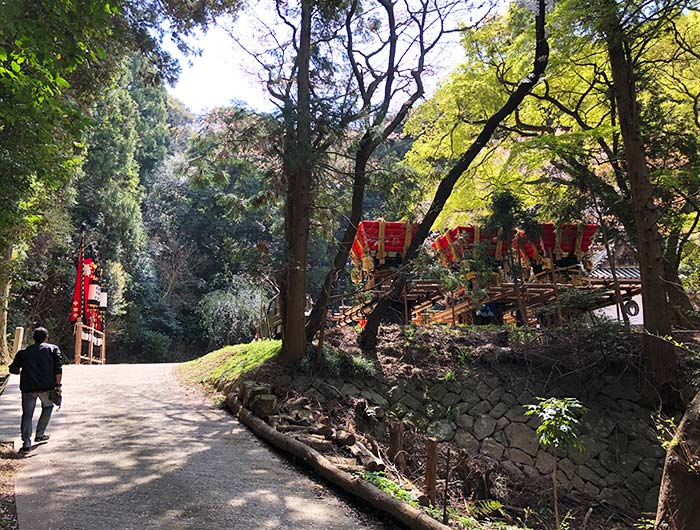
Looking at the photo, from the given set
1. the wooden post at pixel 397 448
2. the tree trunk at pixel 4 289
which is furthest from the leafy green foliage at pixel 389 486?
the tree trunk at pixel 4 289

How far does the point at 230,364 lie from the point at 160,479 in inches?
245

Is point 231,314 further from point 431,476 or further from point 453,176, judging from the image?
point 431,476

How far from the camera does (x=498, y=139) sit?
44.3 ft

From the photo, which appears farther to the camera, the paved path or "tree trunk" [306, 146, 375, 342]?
"tree trunk" [306, 146, 375, 342]

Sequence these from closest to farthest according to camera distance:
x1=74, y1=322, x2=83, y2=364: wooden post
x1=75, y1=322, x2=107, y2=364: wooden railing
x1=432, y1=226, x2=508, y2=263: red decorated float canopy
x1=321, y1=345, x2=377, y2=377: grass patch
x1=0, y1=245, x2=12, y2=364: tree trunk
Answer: x1=321, y1=345, x2=377, y2=377: grass patch → x1=0, y1=245, x2=12, y2=364: tree trunk → x1=432, y1=226, x2=508, y2=263: red decorated float canopy → x1=74, y1=322, x2=83, y2=364: wooden post → x1=75, y1=322, x2=107, y2=364: wooden railing

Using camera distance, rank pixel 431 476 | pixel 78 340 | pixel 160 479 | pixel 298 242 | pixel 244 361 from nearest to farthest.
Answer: pixel 431 476, pixel 160 479, pixel 298 242, pixel 244 361, pixel 78 340

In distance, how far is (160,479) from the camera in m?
4.83

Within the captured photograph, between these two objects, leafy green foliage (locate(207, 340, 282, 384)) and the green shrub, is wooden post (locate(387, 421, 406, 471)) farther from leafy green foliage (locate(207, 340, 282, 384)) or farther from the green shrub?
the green shrub

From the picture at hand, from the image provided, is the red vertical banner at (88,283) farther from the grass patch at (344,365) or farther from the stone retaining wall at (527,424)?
the stone retaining wall at (527,424)

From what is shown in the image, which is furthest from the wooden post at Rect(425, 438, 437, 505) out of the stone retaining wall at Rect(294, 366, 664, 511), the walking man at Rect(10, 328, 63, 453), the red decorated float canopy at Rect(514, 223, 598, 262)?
the red decorated float canopy at Rect(514, 223, 598, 262)

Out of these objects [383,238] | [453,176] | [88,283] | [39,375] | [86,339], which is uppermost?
[453,176]

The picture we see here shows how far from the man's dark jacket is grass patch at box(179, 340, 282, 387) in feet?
12.8

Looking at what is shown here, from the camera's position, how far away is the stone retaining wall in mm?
8414

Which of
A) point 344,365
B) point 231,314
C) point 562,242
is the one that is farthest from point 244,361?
point 231,314
